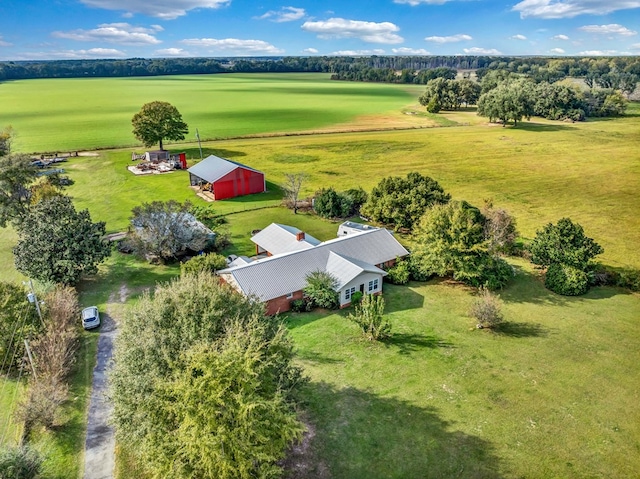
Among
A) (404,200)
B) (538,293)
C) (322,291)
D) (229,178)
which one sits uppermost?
(229,178)

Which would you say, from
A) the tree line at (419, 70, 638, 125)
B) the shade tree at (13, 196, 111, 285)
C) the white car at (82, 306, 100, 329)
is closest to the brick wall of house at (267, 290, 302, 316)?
the white car at (82, 306, 100, 329)

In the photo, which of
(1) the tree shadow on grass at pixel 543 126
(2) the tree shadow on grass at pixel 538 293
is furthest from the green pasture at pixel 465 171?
(2) the tree shadow on grass at pixel 538 293

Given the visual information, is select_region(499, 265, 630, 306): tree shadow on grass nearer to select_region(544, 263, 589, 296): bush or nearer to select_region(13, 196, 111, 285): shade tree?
select_region(544, 263, 589, 296): bush

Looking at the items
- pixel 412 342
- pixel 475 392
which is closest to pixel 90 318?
pixel 412 342

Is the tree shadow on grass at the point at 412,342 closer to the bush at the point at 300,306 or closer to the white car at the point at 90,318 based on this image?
the bush at the point at 300,306

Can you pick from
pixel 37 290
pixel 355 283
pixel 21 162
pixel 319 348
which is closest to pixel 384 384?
pixel 319 348

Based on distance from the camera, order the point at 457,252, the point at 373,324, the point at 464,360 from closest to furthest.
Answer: the point at 464,360 → the point at 373,324 → the point at 457,252

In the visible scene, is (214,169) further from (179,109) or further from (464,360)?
(179,109)

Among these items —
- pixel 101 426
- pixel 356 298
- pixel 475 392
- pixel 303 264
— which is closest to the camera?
pixel 101 426
